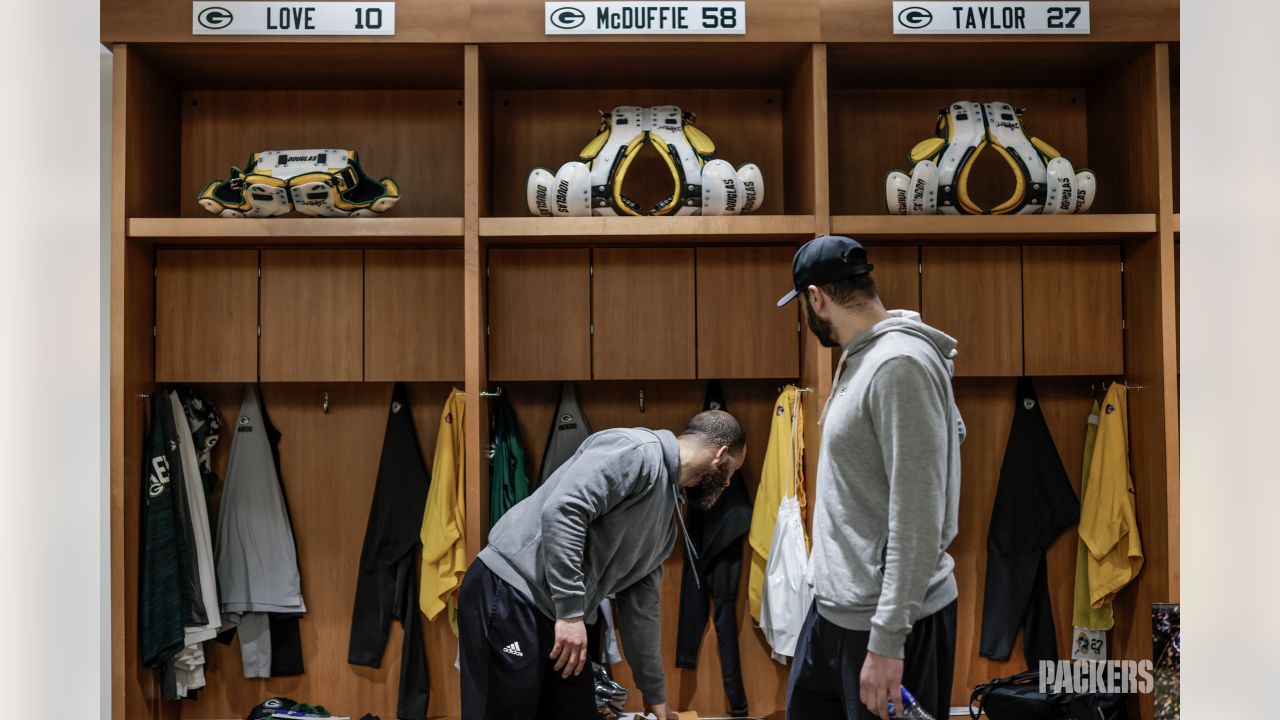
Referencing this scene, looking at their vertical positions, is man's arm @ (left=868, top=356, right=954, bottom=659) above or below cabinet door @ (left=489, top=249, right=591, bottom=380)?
below

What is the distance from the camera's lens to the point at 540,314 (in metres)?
3.49

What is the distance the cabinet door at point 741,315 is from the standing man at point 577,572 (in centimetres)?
92

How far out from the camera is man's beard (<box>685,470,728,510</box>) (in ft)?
8.56

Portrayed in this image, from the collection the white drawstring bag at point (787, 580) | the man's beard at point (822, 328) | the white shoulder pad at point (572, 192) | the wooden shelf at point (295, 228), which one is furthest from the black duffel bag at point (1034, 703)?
the wooden shelf at point (295, 228)

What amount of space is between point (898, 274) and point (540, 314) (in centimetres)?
135

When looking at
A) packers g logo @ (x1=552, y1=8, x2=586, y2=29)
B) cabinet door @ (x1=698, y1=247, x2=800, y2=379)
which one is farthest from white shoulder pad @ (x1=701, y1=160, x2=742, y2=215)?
packers g logo @ (x1=552, y1=8, x2=586, y2=29)

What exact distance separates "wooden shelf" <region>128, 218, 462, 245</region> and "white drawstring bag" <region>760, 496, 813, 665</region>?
155 cm

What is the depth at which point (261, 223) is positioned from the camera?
10.6ft

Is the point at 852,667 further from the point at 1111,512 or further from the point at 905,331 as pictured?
the point at 1111,512

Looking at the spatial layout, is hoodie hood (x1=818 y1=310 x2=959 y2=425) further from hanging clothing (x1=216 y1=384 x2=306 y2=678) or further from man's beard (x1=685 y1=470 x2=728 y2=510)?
hanging clothing (x1=216 y1=384 x2=306 y2=678)

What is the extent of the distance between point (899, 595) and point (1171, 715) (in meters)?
1.05
